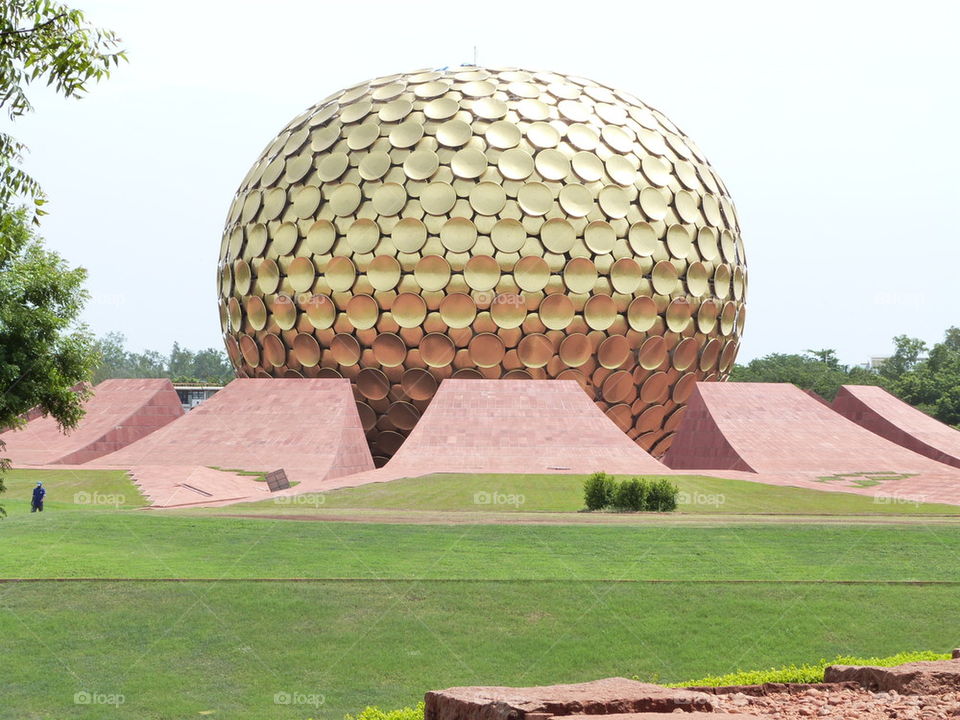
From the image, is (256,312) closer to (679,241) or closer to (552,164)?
(552,164)

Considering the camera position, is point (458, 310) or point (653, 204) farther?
point (653, 204)

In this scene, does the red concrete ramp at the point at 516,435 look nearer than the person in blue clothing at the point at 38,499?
No

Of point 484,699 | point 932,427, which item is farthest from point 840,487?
point 484,699

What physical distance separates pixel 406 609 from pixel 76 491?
11.9 m

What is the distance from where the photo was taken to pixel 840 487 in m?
19.6

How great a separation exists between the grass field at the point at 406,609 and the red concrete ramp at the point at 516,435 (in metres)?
6.33

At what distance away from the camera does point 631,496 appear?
17.4 metres

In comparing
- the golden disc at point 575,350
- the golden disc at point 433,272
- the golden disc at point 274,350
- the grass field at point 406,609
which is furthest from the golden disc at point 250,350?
the grass field at point 406,609

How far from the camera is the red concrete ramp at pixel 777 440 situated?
21578 millimetres

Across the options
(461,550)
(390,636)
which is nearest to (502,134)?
(461,550)

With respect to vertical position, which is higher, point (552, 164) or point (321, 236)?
point (552, 164)

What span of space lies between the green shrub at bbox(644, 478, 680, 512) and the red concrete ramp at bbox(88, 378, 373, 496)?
592 centimetres

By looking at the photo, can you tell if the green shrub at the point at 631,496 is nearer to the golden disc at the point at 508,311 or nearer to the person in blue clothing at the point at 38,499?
the golden disc at the point at 508,311

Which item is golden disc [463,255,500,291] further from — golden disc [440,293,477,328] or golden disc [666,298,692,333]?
golden disc [666,298,692,333]
